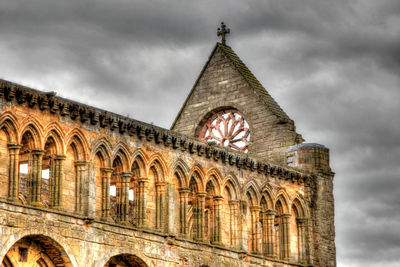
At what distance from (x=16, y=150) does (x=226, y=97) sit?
18.9m

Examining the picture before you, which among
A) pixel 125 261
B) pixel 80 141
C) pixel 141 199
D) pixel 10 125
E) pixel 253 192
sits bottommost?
pixel 125 261

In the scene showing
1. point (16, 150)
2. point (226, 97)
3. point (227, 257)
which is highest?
point (226, 97)

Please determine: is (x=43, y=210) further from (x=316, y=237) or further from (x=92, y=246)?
(x=316, y=237)

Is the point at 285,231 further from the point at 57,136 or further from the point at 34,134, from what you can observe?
the point at 34,134

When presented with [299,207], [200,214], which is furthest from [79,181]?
[299,207]

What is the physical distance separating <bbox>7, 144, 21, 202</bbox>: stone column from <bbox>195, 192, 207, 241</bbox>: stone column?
33.9ft

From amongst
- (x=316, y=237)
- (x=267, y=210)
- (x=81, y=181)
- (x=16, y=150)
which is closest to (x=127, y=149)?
(x=81, y=181)

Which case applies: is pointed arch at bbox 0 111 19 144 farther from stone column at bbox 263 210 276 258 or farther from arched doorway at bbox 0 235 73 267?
stone column at bbox 263 210 276 258

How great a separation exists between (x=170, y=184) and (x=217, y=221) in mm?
3474

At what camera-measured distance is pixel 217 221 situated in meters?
50.8

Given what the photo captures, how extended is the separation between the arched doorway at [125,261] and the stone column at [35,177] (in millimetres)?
4478

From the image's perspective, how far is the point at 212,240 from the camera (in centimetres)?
5044

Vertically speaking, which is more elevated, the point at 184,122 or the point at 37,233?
the point at 184,122

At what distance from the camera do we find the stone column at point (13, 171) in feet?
136
